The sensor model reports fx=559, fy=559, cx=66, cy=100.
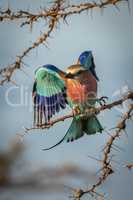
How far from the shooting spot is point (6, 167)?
224 cm

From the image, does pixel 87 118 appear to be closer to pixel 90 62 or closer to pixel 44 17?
pixel 90 62

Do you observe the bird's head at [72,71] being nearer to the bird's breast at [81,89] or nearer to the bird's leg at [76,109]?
the bird's breast at [81,89]

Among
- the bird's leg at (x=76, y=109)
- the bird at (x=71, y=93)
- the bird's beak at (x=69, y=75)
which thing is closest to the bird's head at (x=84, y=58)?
the bird at (x=71, y=93)

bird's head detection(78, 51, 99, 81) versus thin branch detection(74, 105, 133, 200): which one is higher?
bird's head detection(78, 51, 99, 81)

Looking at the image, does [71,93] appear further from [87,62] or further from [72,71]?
[87,62]

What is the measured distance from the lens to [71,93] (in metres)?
2.00

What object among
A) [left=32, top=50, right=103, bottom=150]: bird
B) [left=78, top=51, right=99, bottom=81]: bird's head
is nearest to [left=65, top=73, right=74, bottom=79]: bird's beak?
[left=32, top=50, right=103, bottom=150]: bird

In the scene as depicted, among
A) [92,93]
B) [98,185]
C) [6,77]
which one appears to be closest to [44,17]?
[6,77]

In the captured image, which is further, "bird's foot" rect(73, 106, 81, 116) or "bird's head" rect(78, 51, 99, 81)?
"bird's head" rect(78, 51, 99, 81)

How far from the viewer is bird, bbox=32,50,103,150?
1.96m

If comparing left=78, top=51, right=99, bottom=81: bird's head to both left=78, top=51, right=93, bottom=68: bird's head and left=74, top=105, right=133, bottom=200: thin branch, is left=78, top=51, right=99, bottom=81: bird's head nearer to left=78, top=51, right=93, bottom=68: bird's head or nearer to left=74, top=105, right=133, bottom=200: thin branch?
left=78, top=51, right=93, bottom=68: bird's head

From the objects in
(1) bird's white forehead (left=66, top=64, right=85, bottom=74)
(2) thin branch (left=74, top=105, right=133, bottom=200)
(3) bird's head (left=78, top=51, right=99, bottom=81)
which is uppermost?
(3) bird's head (left=78, top=51, right=99, bottom=81)

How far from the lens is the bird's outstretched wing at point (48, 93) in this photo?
6.80 ft

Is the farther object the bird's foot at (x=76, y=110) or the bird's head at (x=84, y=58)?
the bird's head at (x=84, y=58)
